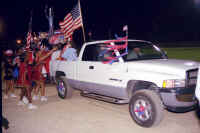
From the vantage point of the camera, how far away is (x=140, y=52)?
22.1 ft

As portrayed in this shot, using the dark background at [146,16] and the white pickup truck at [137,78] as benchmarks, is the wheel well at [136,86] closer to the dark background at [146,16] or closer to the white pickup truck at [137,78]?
the white pickup truck at [137,78]

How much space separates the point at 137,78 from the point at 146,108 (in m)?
0.66

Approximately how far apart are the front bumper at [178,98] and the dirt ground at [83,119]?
487 mm

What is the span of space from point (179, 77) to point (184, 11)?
73.6m

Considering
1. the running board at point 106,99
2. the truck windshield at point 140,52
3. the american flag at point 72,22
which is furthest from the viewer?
the american flag at point 72,22

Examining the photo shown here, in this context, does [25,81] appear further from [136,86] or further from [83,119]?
[136,86]

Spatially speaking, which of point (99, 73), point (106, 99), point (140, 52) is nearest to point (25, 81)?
point (99, 73)

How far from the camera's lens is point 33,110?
277 inches

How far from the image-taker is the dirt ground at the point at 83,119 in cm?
533

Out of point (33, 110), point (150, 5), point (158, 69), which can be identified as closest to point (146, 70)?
point (158, 69)

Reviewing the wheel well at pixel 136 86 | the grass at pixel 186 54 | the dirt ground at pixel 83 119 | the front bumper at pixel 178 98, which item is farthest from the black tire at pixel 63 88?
the grass at pixel 186 54

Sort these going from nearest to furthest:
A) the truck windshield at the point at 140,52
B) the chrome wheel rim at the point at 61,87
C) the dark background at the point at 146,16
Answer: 1. the truck windshield at the point at 140,52
2. the chrome wheel rim at the point at 61,87
3. the dark background at the point at 146,16

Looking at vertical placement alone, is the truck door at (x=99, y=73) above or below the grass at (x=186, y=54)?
below

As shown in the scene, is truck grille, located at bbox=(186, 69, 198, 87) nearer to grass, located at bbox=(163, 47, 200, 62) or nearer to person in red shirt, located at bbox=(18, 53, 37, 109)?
person in red shirt, located at bbox=(18, 53, 37, 109)
